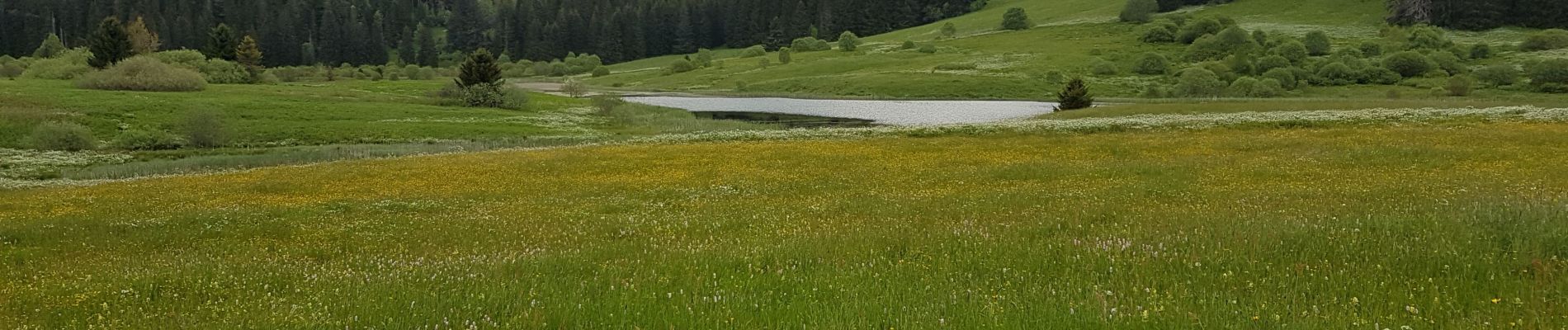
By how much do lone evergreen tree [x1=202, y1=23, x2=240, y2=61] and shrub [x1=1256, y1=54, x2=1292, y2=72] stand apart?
14702cm

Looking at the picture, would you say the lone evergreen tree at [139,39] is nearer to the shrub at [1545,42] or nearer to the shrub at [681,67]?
the shrub at [681,67]

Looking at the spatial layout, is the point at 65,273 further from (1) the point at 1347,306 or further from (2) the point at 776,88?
(2) the point at 776,88

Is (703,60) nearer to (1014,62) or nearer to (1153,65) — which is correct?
(1014,62)

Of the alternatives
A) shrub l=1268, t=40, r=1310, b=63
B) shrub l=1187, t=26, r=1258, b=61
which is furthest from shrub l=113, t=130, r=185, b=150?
shrub l=1187, t=26, r=1258, b=61

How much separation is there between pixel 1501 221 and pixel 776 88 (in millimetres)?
132002

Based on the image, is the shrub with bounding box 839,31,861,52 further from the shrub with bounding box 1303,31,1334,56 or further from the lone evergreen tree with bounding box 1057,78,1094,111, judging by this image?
the lone evergreen tree with bounding box 1057,78,1094,111

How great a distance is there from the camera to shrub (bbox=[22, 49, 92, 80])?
104688mm

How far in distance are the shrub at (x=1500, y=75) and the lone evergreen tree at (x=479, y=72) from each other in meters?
117

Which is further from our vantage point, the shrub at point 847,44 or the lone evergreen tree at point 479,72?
the shrub at point 847,44

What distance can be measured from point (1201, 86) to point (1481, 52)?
52854 mm

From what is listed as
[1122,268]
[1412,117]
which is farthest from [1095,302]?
[1412,117]

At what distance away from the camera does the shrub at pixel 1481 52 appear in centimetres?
12012

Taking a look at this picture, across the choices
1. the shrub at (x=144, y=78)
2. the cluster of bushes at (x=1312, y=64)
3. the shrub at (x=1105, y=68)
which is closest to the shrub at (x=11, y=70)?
the shrub at (x=144, y=78)

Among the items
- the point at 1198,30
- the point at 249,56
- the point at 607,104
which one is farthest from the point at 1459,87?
the point at 249,56
